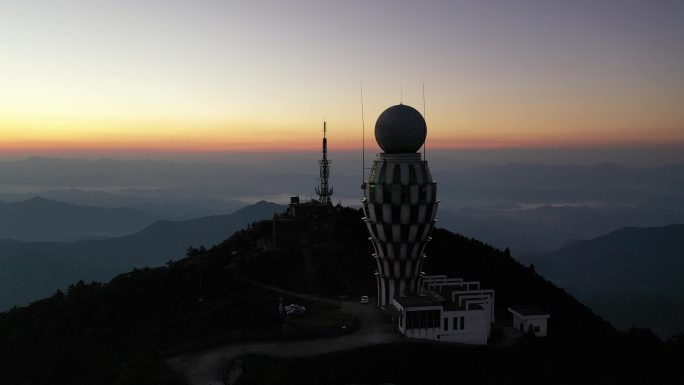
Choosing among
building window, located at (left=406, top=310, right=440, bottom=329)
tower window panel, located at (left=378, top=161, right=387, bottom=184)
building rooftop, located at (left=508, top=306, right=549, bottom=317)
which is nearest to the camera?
building window, located at (left=406, top=310, right=440, bottom=329)

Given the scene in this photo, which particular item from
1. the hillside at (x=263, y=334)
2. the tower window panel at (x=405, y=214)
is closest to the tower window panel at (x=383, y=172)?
the tower window panel at (x=405, y=214)

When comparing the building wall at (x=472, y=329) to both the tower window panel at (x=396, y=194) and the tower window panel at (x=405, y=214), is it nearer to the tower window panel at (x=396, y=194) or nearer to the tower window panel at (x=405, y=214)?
the tower window panel at (x=405, y=214)

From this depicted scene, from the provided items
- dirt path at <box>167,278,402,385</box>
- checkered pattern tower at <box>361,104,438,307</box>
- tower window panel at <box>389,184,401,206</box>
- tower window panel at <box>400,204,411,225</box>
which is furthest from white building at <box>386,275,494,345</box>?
tower window panel at <box>389,184,401,206</box>

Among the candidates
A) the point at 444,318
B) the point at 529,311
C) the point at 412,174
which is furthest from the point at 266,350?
the point at 529,311

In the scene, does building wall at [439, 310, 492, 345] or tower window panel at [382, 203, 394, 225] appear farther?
tower window panel at [382, 203, 394, 225]

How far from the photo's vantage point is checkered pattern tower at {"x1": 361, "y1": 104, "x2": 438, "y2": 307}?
166ft

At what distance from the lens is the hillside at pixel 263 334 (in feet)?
132

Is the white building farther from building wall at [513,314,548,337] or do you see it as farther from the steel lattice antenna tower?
the steel lattice antenna tower

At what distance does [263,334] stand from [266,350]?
262 cm

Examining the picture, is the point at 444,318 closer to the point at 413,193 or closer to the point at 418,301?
the point at 418,301

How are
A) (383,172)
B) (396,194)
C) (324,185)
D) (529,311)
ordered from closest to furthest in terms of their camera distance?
(529,311), (396,194), (383,172), (324,185)

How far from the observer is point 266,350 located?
42.5 meters

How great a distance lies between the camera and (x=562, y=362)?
43906 mm

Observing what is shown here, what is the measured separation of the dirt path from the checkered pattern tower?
244 inches
